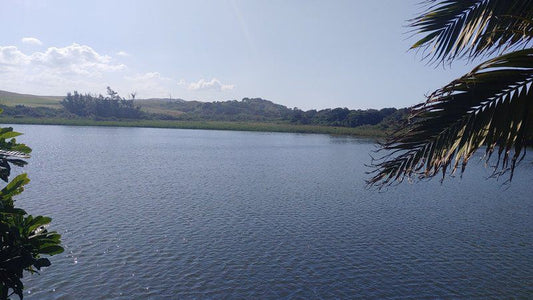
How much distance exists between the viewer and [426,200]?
28953 mm

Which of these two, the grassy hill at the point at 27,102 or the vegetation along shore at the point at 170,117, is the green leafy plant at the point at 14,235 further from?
the grassy hill at the point at 27,102

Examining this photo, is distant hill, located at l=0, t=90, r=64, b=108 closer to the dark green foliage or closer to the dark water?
the dark green foliage

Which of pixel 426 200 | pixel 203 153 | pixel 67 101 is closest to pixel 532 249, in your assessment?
pixel 426 200

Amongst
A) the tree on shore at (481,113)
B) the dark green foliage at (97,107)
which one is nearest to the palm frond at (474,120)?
the tree on shore at (481,113)

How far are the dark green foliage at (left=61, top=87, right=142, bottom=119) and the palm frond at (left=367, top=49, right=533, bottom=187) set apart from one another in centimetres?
15213

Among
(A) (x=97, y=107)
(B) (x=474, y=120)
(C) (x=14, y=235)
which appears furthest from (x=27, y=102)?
(B) (x=474, y=120)

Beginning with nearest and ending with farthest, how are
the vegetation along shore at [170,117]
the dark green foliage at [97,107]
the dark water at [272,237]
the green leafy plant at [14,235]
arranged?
1. the green leafy plant at [14,235]
2. the dark water at [272,237]
3. the vegetation along shore at [170,117]
4. the dark green foliage at [97,107]

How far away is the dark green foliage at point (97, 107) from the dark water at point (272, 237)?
120 metres

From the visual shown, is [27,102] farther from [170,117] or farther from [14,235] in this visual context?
[14,235]

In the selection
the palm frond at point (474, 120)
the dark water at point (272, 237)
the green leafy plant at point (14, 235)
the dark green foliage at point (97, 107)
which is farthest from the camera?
the dark green foliage at point (97, 107)

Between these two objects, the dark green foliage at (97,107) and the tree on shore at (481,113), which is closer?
the tree on shore at (481,113)

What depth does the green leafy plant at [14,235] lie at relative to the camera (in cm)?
459

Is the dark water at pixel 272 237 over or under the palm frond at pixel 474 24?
under

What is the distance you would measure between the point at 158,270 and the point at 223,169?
24404 mm
